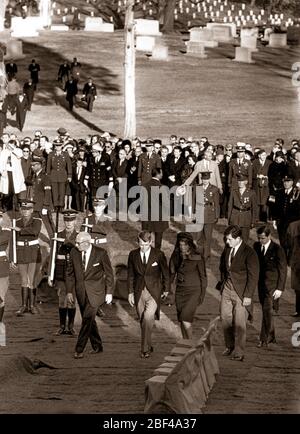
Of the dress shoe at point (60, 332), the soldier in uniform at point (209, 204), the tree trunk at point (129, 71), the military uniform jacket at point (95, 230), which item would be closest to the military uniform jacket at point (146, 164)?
the soldier in uniform at point (209, 204)

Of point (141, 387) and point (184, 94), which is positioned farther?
point (184, 94)

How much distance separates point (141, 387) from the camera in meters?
14.5

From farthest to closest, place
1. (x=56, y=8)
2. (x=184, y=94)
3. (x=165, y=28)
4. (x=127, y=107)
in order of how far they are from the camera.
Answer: (x=56, y=8) → (x=165, y=28) → (x=184, y=94) → (x=127, y=107)

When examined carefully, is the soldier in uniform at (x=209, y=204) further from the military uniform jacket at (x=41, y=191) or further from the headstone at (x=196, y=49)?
the headstone at (x=196, y=49)

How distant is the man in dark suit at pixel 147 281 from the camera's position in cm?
1634

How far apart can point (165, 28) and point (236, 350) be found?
4685cm

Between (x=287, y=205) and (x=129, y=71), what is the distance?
18284 mm

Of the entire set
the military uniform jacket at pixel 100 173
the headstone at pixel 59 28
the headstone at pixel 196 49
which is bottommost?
the headstone at pixel 59 28

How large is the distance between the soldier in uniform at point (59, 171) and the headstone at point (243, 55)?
2823 cm

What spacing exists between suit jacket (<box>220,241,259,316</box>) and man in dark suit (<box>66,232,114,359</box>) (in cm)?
151

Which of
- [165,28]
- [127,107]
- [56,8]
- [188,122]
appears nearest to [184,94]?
[188,122]

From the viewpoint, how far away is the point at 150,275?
53.8ft

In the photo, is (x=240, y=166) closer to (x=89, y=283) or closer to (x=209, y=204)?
(x=209, y=204)
